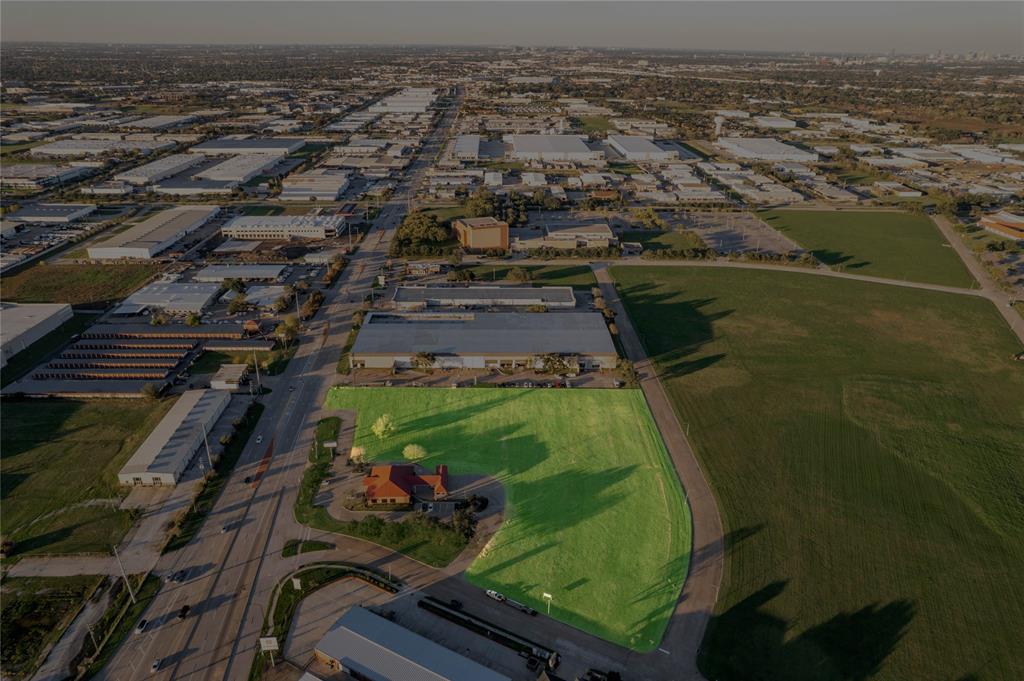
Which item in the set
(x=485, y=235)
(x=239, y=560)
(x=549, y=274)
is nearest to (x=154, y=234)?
(x=485, y=235)

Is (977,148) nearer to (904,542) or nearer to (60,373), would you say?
(904,542)

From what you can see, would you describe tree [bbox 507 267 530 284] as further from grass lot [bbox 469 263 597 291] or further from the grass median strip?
the grass median strip

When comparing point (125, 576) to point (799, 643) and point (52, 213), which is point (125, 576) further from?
point (52, 213)

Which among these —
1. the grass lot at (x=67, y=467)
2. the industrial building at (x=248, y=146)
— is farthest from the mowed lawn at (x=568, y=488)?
the industrial building at (x=248, y=146)

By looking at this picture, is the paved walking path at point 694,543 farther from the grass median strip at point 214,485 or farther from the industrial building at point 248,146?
the industrial building at point 248,146

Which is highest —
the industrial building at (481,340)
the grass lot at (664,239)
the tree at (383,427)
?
the grass lot at (664,239)

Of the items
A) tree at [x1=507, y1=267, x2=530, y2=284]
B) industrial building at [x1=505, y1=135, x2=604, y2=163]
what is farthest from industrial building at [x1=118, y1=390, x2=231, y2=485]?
industrial building at [x1=505, y1=135, x2=604, y2=163]
